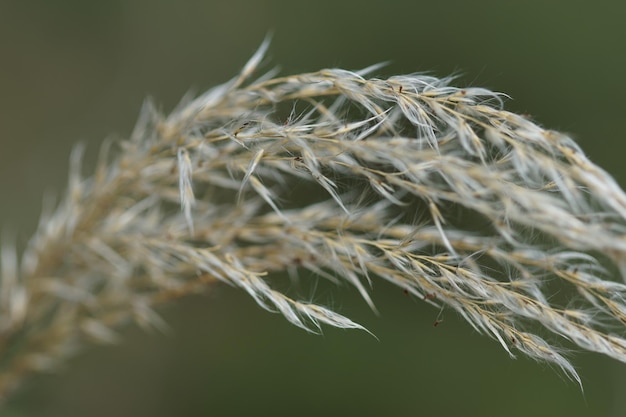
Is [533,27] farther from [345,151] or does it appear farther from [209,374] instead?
[345,151]

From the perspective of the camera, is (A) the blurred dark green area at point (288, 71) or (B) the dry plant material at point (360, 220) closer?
(B) the dry plant material at point (360, 220)

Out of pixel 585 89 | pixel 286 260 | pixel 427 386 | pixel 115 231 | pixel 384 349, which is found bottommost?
pixel 427 386

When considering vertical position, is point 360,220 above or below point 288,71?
below

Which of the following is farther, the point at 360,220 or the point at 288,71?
the point at 288,71

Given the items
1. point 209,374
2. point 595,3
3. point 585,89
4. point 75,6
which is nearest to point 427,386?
point 209,374
